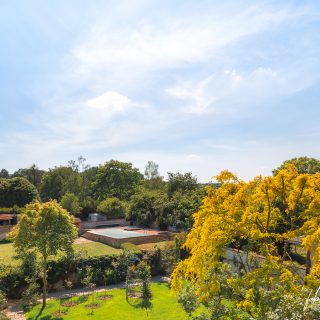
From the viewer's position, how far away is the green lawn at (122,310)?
15.7 metres

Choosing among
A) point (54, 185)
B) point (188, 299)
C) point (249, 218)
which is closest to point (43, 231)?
point (188, 299)

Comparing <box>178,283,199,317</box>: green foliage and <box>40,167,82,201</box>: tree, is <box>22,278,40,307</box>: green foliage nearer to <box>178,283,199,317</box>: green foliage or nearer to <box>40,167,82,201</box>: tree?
<box>178,283,199,317</box>: green foliage

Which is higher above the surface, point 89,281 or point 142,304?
point 89,281

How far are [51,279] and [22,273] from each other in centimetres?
183

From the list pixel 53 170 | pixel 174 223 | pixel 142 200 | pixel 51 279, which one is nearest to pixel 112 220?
pixel 142 200

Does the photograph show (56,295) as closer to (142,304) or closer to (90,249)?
(142,304)

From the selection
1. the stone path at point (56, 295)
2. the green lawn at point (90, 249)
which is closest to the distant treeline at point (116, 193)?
the green lawn at point (90, 249)

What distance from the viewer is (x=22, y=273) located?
1928 centimetres

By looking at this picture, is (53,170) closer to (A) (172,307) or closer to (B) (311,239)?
(A) (172,307)

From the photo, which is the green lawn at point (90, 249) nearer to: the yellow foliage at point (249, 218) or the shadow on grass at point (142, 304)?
the shadow on grass at point (142, 304)

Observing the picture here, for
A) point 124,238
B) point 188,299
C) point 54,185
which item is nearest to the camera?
point 188,299

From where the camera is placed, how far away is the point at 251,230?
30.2 ft

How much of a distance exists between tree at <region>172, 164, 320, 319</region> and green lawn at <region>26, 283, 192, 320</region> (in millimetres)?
6522

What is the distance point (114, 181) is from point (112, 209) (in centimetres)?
1200
